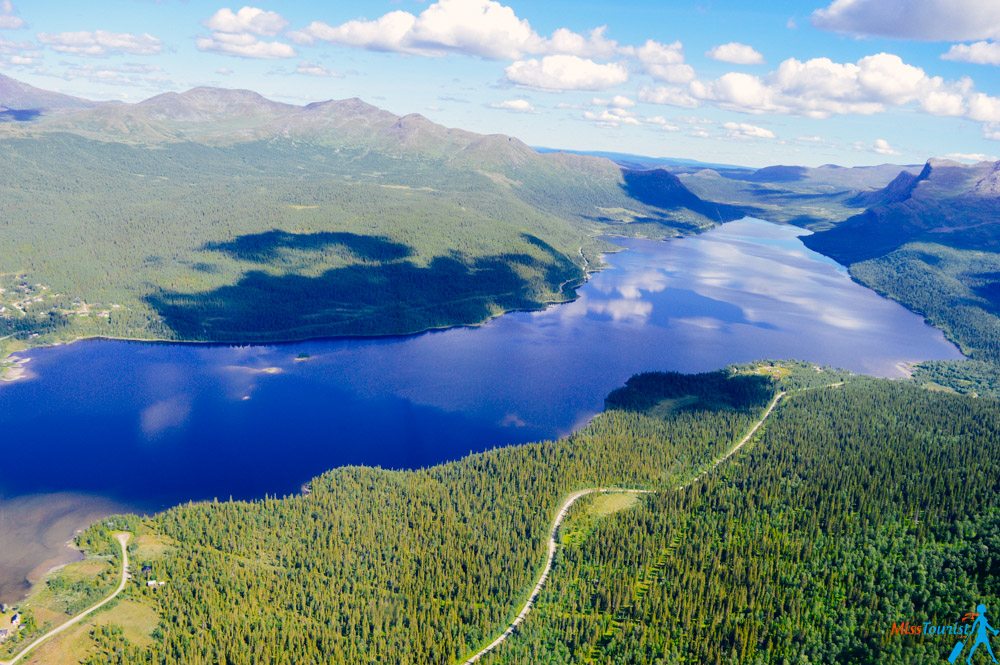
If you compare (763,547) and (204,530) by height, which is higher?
(763,547)

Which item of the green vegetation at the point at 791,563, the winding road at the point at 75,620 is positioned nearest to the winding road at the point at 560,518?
the green vegetation at the point at 791,563

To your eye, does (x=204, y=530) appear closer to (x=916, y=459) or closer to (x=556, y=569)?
(x=556, y=569)

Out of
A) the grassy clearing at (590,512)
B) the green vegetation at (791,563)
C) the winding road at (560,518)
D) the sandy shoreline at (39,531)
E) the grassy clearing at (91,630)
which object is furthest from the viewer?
the grassy clearing at (590,512)

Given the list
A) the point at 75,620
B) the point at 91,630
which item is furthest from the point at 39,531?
the point at 91,630

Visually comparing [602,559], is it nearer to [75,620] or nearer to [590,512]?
[590,512]

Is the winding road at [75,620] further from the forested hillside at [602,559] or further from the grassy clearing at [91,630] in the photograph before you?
the forested hillside at [602,559]

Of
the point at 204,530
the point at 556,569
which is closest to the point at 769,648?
the point at 556,569

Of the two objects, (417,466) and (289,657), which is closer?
(289,657)
